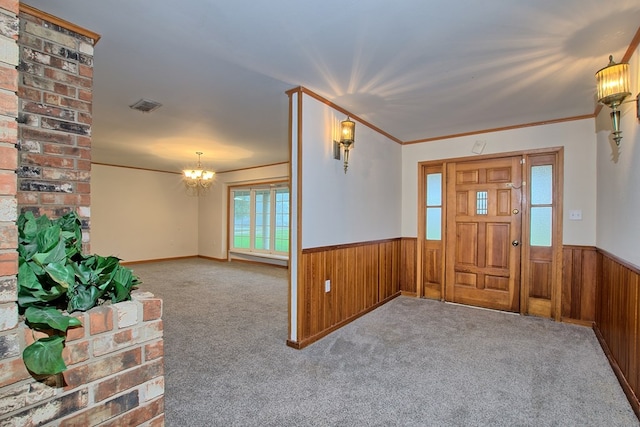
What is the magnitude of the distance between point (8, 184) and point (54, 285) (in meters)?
0.35

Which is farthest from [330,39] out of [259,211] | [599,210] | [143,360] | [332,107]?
[259,211]

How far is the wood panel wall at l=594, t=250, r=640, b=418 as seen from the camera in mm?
1972

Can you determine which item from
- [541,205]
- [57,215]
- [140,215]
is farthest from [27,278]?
[140,215]

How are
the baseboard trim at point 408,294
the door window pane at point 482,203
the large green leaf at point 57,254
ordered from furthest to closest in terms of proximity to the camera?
the baseboard trim at point 408,294
the door window pane at point 482,203
the large green leaf at point 57,254

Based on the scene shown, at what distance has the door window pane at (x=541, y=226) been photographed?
368 centimetres

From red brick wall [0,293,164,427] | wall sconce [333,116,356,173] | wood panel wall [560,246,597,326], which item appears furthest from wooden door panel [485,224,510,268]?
red brick wall [0,293,164,427]

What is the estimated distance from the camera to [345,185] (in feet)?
11.1

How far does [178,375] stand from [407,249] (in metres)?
3.33

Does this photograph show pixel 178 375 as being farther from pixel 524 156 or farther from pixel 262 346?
pixel 524 156

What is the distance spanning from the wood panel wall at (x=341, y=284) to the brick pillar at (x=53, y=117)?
1.71 meters

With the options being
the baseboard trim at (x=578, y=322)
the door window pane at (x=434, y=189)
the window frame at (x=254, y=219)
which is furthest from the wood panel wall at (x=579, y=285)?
the window frame at (x=254, y=219)

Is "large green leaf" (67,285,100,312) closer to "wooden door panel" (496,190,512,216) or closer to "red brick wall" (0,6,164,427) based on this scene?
"red brick wall" (0,6,164,427)

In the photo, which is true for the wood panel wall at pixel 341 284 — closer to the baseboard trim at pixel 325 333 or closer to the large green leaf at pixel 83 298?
the baseboard trim at pixel 325 333

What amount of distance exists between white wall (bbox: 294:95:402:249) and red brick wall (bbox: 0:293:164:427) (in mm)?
1700
